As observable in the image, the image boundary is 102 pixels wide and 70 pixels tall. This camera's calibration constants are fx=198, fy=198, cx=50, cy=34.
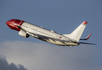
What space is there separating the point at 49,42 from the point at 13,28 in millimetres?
18546

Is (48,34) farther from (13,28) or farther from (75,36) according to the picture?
(13,28)

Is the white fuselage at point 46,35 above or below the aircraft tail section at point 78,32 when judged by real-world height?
below

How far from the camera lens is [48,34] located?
7494cm

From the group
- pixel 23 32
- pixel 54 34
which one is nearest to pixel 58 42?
pixel 54 34

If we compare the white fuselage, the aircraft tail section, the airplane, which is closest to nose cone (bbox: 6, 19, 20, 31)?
the airplane

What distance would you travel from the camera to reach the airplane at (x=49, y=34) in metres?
70.8

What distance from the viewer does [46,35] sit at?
75.2m

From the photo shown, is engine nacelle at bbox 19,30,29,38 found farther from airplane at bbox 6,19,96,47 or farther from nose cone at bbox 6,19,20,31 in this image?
nose cone at bbox 6,19,20,31

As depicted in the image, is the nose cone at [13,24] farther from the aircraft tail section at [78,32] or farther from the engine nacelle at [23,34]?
the aircraft tail section at [78,32]

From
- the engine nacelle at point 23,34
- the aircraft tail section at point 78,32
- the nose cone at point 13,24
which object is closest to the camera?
the aircraft tail section at point 78,32

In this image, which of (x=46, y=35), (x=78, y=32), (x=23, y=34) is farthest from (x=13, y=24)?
(x=78, y=32)

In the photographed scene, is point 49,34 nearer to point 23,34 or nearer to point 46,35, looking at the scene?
point 46,35

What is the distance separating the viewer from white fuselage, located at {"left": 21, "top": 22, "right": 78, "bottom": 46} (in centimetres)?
7206

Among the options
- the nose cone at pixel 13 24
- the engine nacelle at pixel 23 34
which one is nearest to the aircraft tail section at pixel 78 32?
the engine nacelle at pixel 23 34
